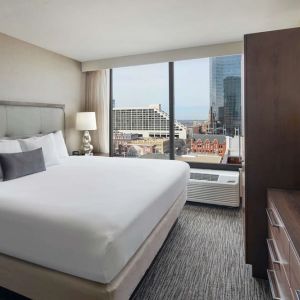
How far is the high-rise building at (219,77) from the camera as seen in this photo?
377 centimetres

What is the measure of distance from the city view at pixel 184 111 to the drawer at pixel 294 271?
2.90 meters

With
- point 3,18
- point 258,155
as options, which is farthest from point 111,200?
point 3,18

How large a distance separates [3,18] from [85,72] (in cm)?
203

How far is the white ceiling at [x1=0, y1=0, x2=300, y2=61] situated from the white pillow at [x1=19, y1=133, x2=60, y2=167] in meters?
1.38

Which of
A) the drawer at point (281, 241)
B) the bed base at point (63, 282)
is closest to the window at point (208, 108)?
the drawer at point (281, 241)

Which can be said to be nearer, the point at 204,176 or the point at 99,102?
the point at 204,176

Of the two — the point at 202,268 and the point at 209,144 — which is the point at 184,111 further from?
the point at 202,268

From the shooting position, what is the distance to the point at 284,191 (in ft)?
5.69

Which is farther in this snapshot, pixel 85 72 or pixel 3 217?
pixel 85 72

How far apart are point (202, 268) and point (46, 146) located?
2358 mm

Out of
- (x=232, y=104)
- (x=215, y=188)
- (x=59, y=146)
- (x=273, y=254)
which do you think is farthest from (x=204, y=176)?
(x=59, y=146)

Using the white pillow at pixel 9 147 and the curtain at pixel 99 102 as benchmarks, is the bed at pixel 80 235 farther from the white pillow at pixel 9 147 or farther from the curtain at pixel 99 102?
the curtain at pixel 99 102

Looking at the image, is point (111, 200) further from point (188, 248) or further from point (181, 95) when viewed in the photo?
point (181, 95)

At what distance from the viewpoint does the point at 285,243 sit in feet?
4.10
